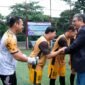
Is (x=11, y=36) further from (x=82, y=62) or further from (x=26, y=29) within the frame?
(x=26, y=29)

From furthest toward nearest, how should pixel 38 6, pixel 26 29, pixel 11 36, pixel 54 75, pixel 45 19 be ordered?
pixel 38 6
pixel 45 19
pixel 26 29
pixel 54 75
pixel 11 36

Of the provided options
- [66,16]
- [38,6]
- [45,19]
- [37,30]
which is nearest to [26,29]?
[37,30]

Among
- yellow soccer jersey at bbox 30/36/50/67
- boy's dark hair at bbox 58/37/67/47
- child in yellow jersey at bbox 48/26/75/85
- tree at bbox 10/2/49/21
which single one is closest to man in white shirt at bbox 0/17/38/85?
yellow soccer jersey at bbox 30/36/50/67

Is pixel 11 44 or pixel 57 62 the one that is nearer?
pixel 11 44

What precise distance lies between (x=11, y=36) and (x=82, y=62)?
3.93 ft

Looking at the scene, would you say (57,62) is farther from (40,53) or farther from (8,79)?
(8,79)

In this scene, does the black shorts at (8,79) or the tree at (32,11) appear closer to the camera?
the black shorts at (8,79)

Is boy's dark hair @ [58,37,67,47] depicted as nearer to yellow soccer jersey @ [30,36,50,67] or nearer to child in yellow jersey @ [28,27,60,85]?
child in yellow jersey @ [28,27,60,85]


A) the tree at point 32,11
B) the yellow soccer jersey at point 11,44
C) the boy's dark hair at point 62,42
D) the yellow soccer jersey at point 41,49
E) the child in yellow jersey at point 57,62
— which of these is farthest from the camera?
the tree at point 32,11

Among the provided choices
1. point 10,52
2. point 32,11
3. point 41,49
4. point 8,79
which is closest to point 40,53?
point 41,49

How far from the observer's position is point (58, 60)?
23.5ft

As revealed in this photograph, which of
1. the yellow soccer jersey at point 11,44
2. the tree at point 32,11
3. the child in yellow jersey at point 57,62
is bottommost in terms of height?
the tree at point 32,11

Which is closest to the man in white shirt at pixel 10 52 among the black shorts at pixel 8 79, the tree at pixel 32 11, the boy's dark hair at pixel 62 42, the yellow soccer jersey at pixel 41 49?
the black shorts at pixel 8 79

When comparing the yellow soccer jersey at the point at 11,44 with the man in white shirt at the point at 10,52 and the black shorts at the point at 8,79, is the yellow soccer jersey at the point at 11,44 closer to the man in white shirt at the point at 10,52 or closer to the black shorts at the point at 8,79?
the man in white shirt at the point at 10,52
